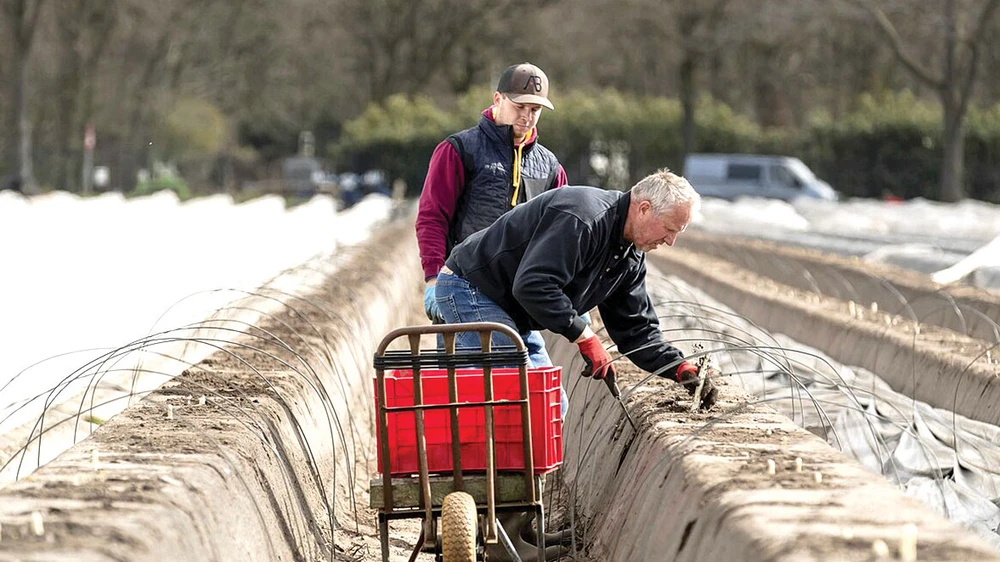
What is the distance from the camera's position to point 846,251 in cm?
2059

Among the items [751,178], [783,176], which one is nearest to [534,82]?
[783,176]

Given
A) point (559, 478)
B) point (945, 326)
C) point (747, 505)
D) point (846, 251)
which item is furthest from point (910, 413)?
point (846, 251)

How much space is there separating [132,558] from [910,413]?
15.8 feet

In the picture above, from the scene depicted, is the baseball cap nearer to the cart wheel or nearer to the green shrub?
the cart wheel

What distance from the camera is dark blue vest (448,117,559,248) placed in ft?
21.4

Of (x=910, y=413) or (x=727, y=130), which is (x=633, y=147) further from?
(x=910, y=413)

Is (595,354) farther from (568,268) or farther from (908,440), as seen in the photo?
(908,440)

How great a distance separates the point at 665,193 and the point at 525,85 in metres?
1.11

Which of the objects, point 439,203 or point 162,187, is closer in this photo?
point 439,203

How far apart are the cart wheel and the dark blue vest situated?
6.22ft

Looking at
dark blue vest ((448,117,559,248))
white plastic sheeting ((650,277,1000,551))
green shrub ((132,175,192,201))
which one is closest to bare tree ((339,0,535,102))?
green shrub ((132,175,192,201))

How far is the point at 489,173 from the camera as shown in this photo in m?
6.52

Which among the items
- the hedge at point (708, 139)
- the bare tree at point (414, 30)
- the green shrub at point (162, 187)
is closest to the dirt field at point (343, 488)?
the hedge at point (708, 139)

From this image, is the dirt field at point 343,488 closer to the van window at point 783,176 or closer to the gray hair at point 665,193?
the gray hair at point 665,193
